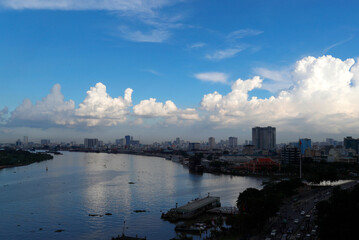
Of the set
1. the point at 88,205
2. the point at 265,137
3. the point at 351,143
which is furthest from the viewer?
the point at 265,137

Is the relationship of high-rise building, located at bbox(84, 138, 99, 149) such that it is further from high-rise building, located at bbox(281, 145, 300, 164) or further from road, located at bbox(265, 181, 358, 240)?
road, located at bbox(265, 181, 358, 240)

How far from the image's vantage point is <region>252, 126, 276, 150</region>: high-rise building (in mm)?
70500

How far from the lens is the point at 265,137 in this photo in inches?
2788

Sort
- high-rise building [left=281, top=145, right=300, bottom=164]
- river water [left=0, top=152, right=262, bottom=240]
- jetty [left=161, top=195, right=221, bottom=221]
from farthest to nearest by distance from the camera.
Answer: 1. high-rise building [left=281, top=145, right=300, bottom=164]
2. jetty [left=161, top=195, right=221, bottom=221]
3. river water [left=0, top=152, right=262, bottom=240]

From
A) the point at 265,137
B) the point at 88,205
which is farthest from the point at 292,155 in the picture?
the point at 265,137

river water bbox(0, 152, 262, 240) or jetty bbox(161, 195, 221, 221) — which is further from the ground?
jetty bbox(161, 195, 221, 221)

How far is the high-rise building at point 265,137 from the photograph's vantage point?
70.5 metres

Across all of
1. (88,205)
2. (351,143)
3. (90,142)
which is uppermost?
(351,143)

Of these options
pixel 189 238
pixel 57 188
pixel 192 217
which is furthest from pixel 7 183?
pixel 189 238

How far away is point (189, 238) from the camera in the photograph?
28.3 ft

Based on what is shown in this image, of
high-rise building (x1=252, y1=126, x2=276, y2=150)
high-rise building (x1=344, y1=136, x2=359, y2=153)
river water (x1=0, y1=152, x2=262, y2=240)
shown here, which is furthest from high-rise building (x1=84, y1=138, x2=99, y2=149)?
river water (x1=0, y1=152, x2=262, y2=240)

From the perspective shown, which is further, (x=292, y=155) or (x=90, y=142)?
(x=90, y=142)

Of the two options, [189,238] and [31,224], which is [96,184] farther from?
[189,238]

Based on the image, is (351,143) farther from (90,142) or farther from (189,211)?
(90,142)
